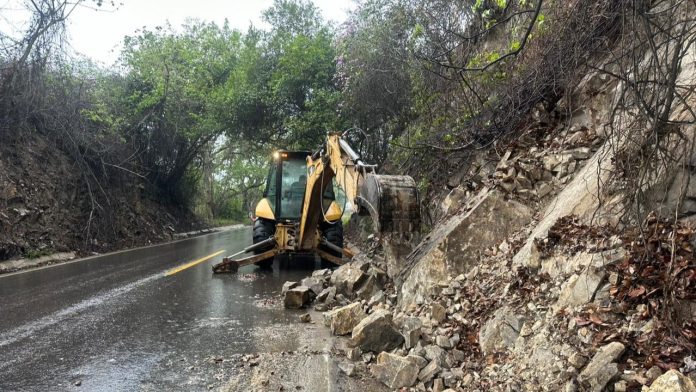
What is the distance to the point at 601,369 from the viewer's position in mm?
2834

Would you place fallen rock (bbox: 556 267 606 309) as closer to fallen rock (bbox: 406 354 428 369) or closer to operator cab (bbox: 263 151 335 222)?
fallen rock (bbox: 406 354 428 369)

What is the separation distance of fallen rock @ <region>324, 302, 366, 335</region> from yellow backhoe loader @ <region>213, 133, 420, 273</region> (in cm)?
108

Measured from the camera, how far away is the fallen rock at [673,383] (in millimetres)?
2410

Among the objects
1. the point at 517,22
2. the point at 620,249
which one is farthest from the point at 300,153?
the point at 620,249

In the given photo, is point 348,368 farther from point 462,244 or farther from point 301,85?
point 301,85

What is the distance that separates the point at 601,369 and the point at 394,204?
104 inches

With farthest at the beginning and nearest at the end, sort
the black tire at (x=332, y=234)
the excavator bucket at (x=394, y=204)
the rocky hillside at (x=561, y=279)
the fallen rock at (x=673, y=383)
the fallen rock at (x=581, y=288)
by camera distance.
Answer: the black tire at (x=332, y=234)
the excavator bucket at (x=394, y=204)
the fallen rock at (x=581, y=288)
the rocky hillside at (x=561, y=279)
the fallen rock at (x=673, y=383)

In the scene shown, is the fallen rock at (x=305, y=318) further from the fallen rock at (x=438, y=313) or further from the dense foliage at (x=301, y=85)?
the dense foliage at (x=301, y=85)

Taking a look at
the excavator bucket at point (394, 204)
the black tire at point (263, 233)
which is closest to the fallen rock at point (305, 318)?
the excavator bucket at point (394, 204)

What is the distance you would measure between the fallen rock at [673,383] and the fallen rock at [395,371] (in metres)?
1.65

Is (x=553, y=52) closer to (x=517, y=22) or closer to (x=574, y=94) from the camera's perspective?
(x=574, y=94)

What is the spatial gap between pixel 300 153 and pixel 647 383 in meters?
8.92

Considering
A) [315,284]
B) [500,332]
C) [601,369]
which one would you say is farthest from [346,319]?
[601,369]

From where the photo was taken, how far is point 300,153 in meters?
10.9
